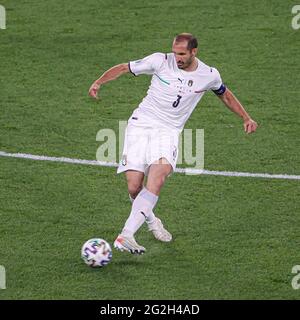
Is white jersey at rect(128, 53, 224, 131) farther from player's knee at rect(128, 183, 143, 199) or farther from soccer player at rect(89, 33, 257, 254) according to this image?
player's knee at rect(128, 183, 143, 199)

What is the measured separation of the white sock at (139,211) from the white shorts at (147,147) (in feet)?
1.11

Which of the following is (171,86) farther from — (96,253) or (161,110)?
(96,253)

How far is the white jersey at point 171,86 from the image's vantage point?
10.9 metres

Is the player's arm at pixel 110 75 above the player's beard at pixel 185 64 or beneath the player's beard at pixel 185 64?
beneath

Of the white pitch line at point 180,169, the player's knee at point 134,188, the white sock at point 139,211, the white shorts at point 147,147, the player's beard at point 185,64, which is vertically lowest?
the white sock at point 139,211

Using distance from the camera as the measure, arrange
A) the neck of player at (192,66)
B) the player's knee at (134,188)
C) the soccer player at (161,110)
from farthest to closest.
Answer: the neck of player at (192,66) → the player's knee at (134,188) → the soccer player at (161,110)

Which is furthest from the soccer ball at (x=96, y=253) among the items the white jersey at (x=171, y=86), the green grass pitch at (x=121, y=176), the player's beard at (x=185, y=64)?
the player's beard at (x=185, y=64)

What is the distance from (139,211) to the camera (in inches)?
412

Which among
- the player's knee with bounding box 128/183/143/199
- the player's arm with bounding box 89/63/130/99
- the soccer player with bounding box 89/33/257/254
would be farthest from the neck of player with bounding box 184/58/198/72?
the player's knee with bounding box 128/183/143/199

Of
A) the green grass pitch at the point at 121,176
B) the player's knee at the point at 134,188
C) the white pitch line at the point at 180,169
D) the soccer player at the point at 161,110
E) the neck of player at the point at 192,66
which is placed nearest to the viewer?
the green grass pitch at the point at 121,176

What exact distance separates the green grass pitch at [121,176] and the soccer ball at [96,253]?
4.0 inches

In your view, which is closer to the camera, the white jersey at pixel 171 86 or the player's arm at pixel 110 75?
the player's arm at pixel 110 75

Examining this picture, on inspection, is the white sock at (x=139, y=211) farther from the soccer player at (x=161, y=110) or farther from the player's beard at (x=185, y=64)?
the player's beard at (x=185, y=64)

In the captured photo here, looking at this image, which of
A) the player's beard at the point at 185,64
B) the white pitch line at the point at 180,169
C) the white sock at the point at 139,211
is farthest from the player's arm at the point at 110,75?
the white pitch line at the point at 180,169
